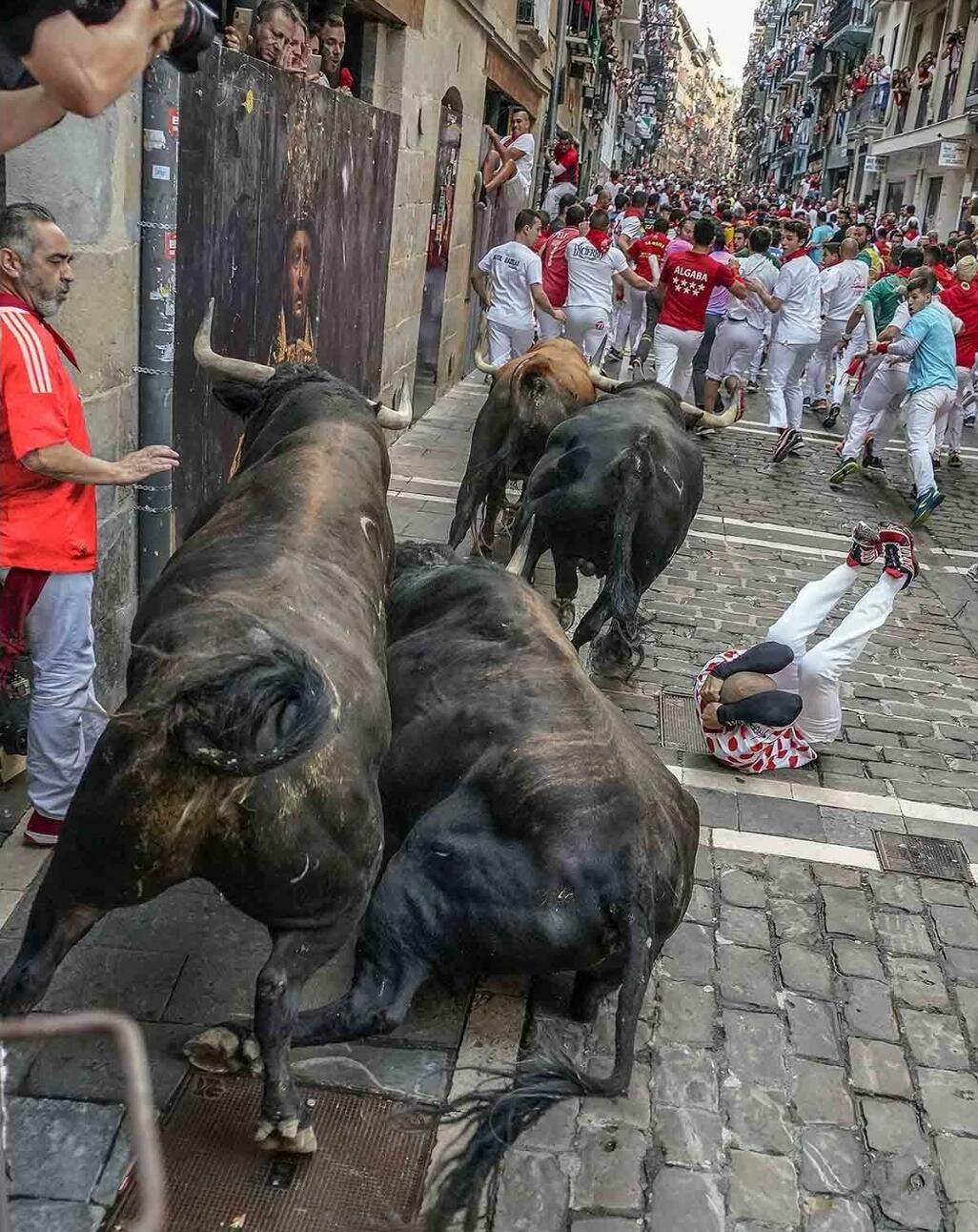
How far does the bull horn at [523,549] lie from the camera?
6.45 metres

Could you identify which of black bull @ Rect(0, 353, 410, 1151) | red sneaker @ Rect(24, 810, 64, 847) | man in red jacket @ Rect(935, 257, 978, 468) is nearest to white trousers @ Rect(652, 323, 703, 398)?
man in red jacket @ Rect(935, 257, 978, 468)

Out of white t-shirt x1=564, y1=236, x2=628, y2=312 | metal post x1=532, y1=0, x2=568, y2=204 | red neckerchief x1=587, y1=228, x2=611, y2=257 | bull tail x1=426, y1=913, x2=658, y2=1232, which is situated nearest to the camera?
bull tail x1=426, y1=913, x2=658, y2=1232

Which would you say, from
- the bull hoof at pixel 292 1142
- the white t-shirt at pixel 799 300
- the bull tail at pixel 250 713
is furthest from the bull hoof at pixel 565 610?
the white t-shirt at pixel 799 300

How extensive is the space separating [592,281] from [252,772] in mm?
10956

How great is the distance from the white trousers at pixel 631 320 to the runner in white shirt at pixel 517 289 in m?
4.44

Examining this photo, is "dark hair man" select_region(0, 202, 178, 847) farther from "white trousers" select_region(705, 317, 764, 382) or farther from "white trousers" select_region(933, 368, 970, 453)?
"white trousers" select_region(933, 368, 970, 453)

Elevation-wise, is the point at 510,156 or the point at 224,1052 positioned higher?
the point at 510,156

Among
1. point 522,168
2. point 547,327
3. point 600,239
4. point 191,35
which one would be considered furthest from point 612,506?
point 522,168

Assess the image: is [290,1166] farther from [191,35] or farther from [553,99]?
[553,99]

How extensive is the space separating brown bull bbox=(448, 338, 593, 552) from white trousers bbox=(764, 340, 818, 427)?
6077 millimetres

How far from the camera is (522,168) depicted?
1706 cm

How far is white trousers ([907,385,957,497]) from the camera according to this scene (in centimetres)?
1131

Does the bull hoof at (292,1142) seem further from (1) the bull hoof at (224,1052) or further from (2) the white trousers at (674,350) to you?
(2) the white trousers at (674,350)

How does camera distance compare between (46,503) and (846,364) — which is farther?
(846,364)
